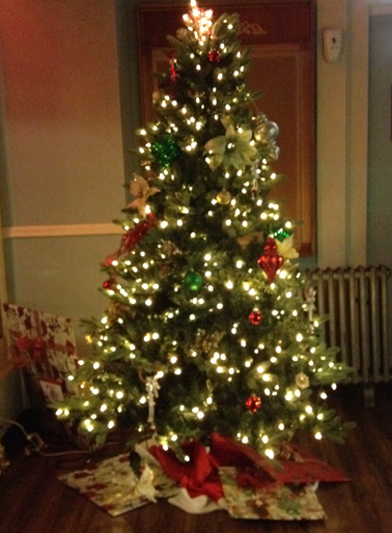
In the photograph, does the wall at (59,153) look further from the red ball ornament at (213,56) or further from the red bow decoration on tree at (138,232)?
the red ball ornament at (213,56)

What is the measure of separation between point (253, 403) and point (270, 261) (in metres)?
0.59

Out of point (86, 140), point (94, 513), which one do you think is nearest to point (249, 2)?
point (86, 140)

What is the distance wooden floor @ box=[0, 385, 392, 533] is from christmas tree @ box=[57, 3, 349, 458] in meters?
0.28

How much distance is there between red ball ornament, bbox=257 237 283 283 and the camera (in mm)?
2701

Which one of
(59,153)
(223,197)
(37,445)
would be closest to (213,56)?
(223,197)

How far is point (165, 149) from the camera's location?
2.71 metres

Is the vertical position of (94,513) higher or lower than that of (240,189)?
lower

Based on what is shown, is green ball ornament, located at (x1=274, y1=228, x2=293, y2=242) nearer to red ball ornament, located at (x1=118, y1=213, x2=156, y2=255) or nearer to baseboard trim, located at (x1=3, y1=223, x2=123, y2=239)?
red ball ornament, located at (x1=118, y1=213, x2=156, y2=255)

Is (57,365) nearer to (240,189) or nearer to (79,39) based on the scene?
(240,189)

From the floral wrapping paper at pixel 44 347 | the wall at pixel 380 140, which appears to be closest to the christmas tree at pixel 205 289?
the floral wrapping paper at pixel 44 347

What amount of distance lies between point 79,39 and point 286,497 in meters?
2.47

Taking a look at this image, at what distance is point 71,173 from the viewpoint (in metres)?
3.63

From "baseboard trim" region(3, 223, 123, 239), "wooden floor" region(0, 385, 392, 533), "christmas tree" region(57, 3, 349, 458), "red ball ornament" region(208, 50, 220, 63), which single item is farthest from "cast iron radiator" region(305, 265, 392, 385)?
"red ball ornament" region(208, 50, 220, 63)

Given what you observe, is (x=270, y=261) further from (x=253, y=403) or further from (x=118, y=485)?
(x=118, y=485)
